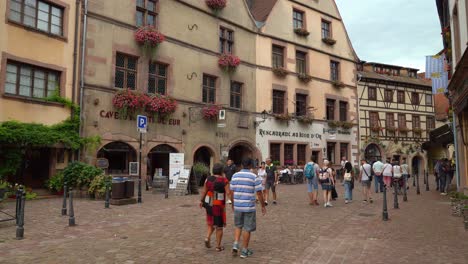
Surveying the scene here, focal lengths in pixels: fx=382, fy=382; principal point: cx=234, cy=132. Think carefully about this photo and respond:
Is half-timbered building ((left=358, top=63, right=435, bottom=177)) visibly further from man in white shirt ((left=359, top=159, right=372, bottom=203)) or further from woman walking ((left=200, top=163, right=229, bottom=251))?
woman walking ((left=200, top=163, right=229, bottom=251))

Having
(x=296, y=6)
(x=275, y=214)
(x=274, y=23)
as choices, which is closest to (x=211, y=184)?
(x=275, y=214)

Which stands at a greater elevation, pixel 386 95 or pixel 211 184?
pixel 386 95

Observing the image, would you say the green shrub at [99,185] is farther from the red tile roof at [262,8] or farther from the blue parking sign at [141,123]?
the red tile roof at [262,8]

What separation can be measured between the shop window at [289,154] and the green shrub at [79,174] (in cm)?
1341

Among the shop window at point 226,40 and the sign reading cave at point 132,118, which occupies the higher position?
the shop window at point 226,40

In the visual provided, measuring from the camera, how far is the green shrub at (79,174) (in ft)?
43.4

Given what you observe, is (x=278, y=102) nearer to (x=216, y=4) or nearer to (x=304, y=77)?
(x=304, y=77)

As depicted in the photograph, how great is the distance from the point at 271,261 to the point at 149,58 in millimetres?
13546

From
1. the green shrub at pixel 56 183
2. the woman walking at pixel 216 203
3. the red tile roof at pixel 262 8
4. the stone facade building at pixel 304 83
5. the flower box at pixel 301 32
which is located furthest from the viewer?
the flower box at pixel 301 32

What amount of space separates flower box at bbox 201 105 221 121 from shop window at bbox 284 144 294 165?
21.4 feet

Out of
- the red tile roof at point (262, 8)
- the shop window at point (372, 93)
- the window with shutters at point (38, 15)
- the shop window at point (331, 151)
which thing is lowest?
the shop window at point (331, 151)

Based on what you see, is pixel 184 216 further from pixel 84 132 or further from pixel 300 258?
pixel 84 132

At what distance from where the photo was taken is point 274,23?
948 inches

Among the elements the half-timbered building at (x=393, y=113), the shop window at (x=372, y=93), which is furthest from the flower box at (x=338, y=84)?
the shop window at (x=372, y=93)
